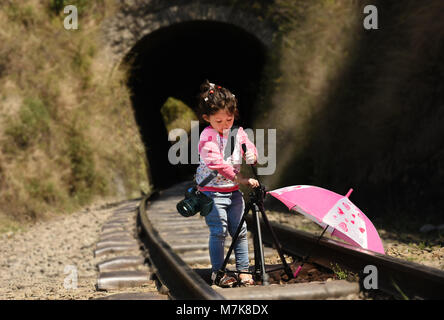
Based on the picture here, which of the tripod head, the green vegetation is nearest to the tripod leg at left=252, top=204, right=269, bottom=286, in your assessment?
the tripod head

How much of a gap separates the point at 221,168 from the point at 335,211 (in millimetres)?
714

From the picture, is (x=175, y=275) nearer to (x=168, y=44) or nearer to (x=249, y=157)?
(x=249, y=157)

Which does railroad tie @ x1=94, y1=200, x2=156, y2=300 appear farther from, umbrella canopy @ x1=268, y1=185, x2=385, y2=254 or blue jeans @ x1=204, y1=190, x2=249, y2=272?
umbrella canopy @ x1=268, y1=185, x2=385, y2=254

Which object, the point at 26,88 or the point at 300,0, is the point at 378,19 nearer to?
the point at 300,0

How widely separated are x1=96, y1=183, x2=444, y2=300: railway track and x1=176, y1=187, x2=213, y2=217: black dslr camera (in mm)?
383

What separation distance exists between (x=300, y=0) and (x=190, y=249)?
22.9 feet

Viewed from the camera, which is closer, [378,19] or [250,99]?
[378,19]

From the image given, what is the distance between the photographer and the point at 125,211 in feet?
25.5

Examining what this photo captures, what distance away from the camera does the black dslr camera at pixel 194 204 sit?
266 centimetres

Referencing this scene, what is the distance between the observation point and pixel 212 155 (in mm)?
2615

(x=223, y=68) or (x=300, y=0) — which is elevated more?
(x=300, y=0)

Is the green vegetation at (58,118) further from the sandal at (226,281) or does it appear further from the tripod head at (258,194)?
the tripod head at (258,194)

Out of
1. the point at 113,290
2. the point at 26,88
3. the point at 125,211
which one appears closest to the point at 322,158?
the point at 125,211

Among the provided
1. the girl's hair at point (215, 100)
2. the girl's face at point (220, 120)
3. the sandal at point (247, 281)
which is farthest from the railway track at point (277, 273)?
the girl's hair at point (215, 100)
